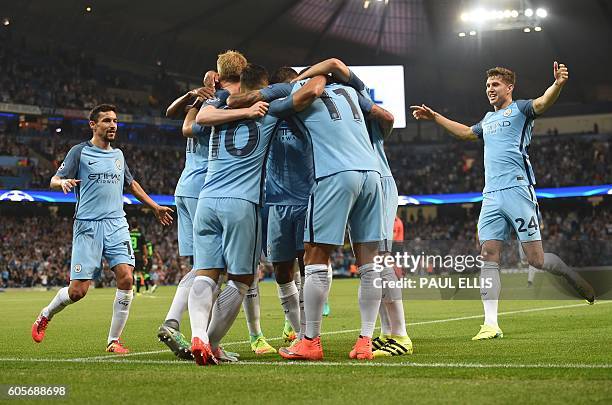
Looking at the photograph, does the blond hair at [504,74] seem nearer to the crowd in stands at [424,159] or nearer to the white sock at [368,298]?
the white sock at [368,298]

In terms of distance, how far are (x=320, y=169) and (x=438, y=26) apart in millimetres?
40749

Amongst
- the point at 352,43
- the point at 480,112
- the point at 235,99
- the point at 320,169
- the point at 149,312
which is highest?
the point at 352,43

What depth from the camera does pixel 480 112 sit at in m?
55.3

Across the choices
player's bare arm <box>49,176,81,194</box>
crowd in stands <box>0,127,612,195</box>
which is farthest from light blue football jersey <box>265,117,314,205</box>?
crowd in stands <box>0,127,612,195</box>

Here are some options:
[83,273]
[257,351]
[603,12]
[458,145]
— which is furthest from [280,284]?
[458,145]

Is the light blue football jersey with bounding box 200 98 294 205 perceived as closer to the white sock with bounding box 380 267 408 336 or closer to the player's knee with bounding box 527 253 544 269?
the white sock with bounding box 380 267 408 336

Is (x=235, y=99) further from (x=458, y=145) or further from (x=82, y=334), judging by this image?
(x=458, y=145)

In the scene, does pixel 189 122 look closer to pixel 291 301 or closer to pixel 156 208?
pixel 156 208

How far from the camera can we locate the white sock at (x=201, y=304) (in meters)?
6.09

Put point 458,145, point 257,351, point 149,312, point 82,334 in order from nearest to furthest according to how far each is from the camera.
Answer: point 257,351 < point 82,334 < point 149,312 < point 458,145

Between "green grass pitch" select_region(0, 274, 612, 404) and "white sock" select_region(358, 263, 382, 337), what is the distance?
0.32 meters

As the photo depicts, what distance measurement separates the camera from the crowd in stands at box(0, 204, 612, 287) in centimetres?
2417

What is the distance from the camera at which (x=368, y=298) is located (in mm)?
6504

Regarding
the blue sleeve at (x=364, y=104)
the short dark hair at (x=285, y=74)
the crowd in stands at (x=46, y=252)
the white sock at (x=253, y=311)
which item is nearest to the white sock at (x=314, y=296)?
the white sock at (x=253, y=311)
